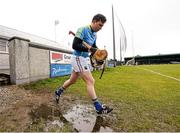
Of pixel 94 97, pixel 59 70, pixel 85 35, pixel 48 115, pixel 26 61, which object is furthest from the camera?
pixel 59 70

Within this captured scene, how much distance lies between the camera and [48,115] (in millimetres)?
4496

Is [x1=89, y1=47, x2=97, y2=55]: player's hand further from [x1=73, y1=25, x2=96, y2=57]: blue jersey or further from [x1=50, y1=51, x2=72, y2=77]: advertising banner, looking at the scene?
[x1=50, y1=51, x2=72, y2=77]: advertising banner

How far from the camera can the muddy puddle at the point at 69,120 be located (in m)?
3.82

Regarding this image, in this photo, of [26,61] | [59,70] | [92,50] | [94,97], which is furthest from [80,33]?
[59,70]

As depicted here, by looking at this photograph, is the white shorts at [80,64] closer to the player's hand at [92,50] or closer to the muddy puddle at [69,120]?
the player's hand at [92,50]

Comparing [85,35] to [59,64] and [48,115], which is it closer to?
[48,115]

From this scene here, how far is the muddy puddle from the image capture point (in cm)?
382

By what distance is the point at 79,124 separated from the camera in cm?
404

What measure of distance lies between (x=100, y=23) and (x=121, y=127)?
2148 mm

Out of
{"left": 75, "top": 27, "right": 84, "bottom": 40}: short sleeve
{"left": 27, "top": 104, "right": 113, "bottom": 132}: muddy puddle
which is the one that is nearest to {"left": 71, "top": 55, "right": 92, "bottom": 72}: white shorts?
{"left": 75, "top": 27, "right": 84, "bottom": 40}: short sleeve

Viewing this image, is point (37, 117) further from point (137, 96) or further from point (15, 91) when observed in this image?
point (137, 96)

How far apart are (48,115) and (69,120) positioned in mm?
489

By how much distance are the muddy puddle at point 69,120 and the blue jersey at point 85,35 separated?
1206 mm

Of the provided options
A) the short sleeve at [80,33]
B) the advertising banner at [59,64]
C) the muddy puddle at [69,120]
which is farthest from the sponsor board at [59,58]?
the short sleeve at [80,33]
